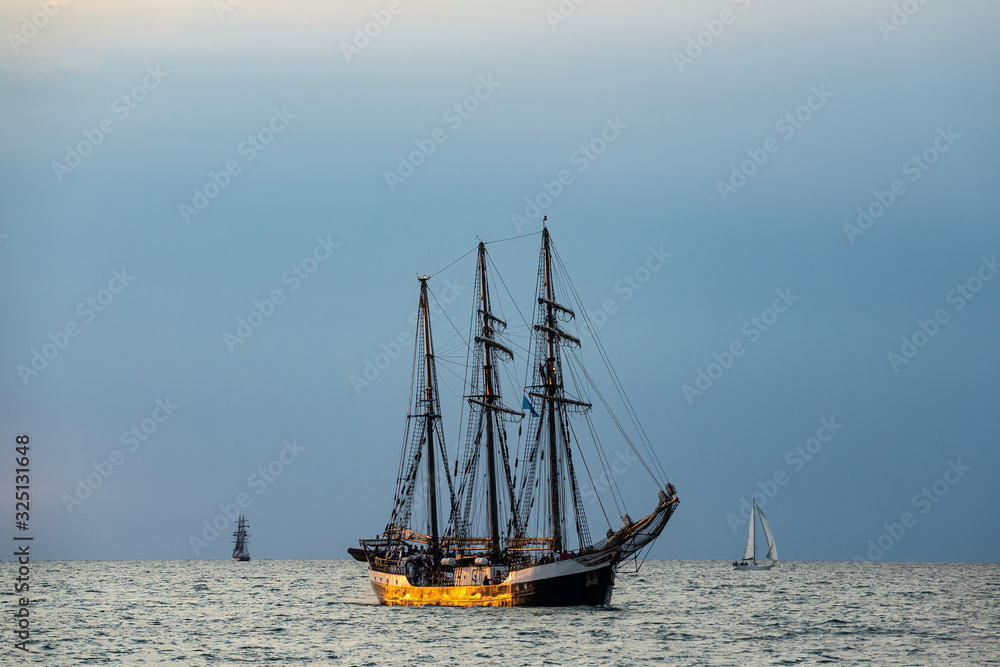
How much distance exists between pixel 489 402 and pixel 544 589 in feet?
60.0

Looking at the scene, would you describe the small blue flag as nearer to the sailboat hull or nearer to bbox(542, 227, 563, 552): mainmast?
bbox(542, 227, 563, 552): mainmast

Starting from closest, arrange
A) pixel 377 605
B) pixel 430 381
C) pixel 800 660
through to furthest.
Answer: pixel 800 660 → pixel 430 381 → pixel 377 605

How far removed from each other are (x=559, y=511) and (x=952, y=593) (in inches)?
3251

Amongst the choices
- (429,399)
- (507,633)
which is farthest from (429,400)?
(507,633)

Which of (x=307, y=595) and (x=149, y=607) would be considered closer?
(x=149, y=607)

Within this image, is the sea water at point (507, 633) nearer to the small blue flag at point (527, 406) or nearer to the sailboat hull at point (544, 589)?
the sailboat hull at point (544, 589)

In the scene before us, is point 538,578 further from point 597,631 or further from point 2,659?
point 2,659

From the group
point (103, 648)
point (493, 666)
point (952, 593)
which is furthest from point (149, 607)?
point (952, 593)

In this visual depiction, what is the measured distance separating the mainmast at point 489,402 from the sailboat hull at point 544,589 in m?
4.74

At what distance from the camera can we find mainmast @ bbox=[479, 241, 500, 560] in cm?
9388

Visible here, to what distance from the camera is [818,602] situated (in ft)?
408

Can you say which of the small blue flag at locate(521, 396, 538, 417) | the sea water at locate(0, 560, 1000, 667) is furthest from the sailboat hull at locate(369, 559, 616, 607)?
the small blue flag at locate(521, 396, 538, 417)

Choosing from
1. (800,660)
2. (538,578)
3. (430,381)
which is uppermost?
(430,381)

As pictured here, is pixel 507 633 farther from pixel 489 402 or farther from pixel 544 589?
pixel 489 402
